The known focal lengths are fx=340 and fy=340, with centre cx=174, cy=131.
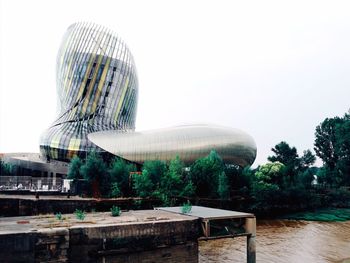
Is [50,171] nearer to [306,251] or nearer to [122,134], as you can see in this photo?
[122,134]

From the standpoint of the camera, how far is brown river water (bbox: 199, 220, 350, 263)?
16.8 m

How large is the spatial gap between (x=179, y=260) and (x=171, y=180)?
14944mm

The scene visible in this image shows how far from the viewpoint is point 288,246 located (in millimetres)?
19797

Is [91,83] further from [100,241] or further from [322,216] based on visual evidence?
[100,241]

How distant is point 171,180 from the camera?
2500 cm

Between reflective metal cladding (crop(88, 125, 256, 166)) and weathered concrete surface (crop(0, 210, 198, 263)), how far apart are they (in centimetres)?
2569

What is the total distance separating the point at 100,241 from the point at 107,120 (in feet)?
119

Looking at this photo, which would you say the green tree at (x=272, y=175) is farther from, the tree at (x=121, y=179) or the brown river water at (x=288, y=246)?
Result: the tree at (x=121, y=179)

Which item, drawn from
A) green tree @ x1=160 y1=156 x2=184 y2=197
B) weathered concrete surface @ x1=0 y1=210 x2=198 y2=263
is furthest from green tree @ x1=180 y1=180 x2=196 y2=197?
weathered concrete surface @ x1=0 y1=210 x2=198 y2=263

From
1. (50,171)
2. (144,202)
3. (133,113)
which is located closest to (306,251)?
(144,202)

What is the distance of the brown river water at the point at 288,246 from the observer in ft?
55.1

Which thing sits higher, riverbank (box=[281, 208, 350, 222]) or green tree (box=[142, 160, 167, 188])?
green tree (box=[142, 160, 167, 188])

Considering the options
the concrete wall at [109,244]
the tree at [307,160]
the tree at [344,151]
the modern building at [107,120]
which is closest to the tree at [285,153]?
the tree at [307,160]

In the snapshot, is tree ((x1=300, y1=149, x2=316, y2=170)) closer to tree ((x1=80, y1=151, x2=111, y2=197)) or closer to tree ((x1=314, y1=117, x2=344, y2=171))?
tree ((x1=314, y1=117, x2=344, y2=171))
